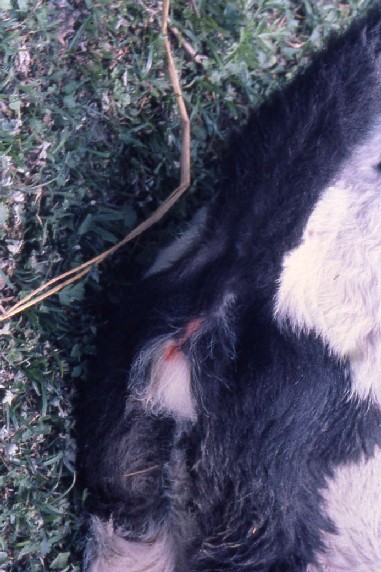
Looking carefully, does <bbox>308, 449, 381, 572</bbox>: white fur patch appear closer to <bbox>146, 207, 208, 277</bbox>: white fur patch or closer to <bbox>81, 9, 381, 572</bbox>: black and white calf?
<bbox>81, 9, 381, 572</bbox>: black and white calf

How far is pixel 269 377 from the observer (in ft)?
5.61

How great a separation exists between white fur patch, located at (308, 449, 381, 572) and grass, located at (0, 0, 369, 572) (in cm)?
80

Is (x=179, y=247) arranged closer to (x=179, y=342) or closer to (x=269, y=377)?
(x=179, y=342)

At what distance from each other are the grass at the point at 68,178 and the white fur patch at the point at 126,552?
21cm

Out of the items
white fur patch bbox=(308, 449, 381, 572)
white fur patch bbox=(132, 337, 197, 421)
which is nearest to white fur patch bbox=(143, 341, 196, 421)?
white fur patch bbox=(132, 337, 197, 421)

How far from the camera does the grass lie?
7.16 feet

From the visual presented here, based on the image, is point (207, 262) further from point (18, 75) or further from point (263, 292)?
point (18, 75)

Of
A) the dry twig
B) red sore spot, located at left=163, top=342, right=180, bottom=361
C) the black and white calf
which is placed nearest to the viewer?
the black and white calf

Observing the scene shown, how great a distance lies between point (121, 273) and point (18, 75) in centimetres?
68

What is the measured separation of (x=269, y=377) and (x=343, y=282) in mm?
291

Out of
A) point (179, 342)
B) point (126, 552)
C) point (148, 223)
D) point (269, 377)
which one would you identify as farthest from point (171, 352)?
point (148, 223)

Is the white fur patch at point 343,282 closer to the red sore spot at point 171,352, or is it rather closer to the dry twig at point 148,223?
the red sore spot at point 171,352

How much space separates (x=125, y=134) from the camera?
95.9 inches

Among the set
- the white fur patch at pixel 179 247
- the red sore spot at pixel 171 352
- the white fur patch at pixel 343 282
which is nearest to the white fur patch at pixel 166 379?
the red sore spot at pixel 171 352
